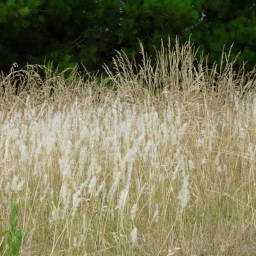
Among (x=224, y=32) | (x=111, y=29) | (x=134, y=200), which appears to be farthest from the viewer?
(x=111, y=29)

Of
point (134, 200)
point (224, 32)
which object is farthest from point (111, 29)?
point (134, 200)

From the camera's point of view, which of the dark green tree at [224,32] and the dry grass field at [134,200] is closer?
the dry grass field at [134,200]

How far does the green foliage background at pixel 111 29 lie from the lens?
6.38 metres

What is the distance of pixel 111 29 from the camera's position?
22.9ft

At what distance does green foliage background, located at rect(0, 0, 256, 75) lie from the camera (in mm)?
6383

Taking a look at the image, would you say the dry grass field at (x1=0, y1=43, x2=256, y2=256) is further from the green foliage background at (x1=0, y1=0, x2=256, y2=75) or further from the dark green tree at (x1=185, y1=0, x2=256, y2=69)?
the dark green tree at (x1=185, y1=0, x2=256, y2=69)

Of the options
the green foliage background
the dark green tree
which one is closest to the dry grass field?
the green foliage background

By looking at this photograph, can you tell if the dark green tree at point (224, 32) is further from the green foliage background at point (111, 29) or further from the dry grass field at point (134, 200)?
the dry grass field at point (134, 200)

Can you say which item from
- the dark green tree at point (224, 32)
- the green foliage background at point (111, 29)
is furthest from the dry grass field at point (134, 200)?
the dark green tree at point (224, 32)

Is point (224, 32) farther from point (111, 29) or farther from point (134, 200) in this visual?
point (134, 200)

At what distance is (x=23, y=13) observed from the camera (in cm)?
576

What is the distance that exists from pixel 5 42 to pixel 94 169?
540 cm

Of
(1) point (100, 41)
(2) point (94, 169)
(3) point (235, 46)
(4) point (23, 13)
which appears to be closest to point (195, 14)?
(3) point (235, 46)

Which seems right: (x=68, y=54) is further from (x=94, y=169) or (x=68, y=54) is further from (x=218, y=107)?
(x=94, y=169)
